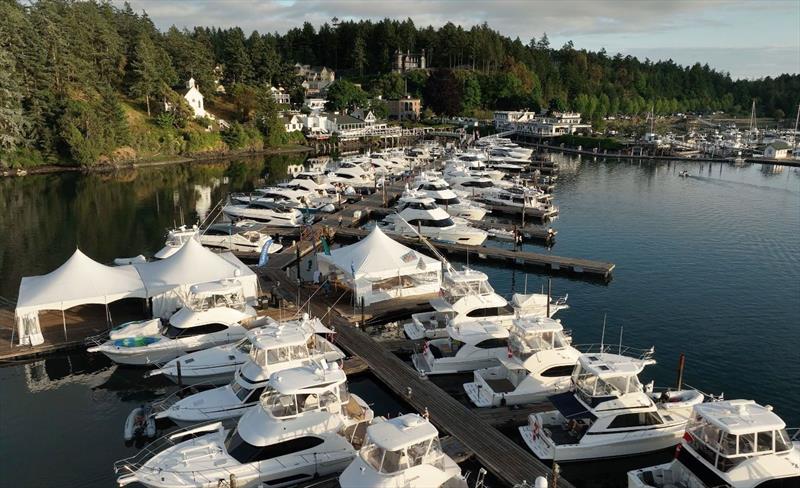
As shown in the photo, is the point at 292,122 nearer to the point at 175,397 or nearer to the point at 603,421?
the point at 175,397

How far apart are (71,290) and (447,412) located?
18903mm

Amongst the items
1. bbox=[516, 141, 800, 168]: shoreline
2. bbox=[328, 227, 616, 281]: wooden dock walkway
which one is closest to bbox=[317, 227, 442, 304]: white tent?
bbox=[328, 227, 616, 281]: wooden dock walkway

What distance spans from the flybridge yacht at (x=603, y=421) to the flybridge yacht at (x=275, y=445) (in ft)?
21.2

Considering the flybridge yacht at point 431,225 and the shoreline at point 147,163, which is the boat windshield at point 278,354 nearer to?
the flybridge yacht at point 431,225

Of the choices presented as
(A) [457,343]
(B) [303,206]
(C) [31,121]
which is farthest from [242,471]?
(C) [31,121]

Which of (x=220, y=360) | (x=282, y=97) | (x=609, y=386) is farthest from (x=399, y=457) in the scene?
(x=282, y=97)

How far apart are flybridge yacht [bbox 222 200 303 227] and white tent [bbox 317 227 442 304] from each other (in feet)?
51.1

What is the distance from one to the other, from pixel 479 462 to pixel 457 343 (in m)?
7.14

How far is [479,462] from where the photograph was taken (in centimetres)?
1775

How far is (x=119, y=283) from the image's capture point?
27.8 m

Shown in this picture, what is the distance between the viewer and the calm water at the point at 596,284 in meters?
21.2

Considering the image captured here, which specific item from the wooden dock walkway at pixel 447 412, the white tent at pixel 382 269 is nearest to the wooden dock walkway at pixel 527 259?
the white tent at pixel 382 269

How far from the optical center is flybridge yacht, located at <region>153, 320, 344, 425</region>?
1991 centimetres

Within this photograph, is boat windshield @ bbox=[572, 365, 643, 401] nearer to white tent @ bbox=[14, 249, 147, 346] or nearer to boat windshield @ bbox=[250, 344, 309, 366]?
boat windshield @ bbox=[250, 344, 309, 366]
